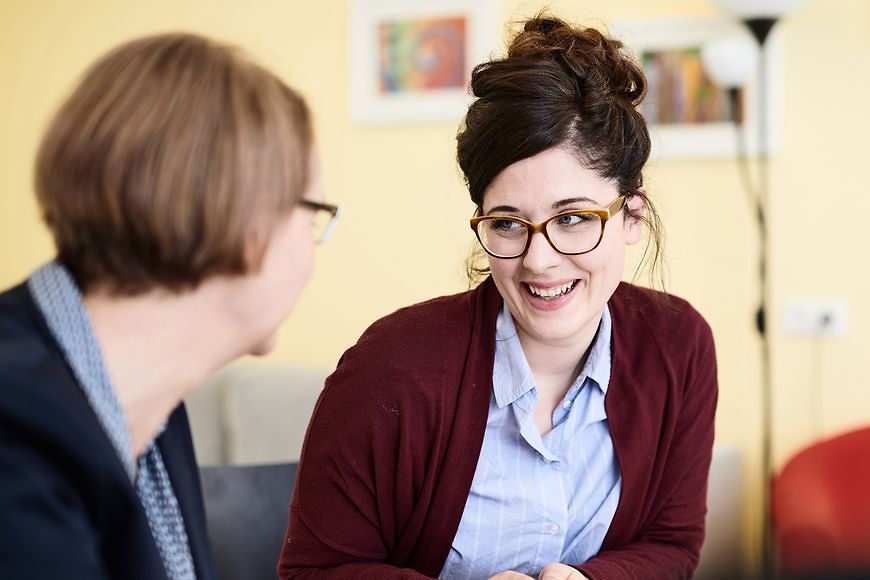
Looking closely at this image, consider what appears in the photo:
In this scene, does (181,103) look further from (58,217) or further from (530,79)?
(530,79)

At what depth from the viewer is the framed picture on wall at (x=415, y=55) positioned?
3.30m

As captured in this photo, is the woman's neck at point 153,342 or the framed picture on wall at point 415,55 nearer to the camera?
the woman's neck at point 153,342

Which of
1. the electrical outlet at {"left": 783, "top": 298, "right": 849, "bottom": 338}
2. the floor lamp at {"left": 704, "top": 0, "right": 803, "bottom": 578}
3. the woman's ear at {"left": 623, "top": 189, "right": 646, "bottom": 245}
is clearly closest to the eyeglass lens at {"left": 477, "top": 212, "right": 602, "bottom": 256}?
the woman's ear at {"left": 623, "top": 189, "right": 646, "bottom": 245}

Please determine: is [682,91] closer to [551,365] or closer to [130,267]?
[551,365]

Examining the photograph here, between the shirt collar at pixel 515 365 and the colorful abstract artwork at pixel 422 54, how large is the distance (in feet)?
6.01

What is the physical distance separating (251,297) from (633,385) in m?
0.80

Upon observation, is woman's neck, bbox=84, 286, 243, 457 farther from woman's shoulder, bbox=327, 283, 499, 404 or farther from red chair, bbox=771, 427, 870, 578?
red chair, bbox=771, 427, 870, 578

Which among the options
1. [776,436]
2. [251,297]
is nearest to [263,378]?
[776,436]

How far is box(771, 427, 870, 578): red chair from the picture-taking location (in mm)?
2387

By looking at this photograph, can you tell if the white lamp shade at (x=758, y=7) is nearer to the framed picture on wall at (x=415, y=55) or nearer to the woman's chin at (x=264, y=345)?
the framed picture on wall at (x=415, y=55)

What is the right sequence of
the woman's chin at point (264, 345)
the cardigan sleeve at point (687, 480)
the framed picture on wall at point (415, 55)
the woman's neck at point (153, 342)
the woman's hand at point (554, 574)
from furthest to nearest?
the framed picture on wall at point (415, 55)
the cardigan sleeve at point (687, 480)
the woman's hand at point (554, 574)
the woman's chin at point (264, 345)
the woman's neck at point (153, 342)

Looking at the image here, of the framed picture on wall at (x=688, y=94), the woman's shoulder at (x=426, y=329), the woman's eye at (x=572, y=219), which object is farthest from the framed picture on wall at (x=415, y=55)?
the woman's eye at (x=572, y=219)

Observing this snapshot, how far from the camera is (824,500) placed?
256 centimetres

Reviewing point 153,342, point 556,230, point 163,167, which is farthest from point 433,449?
point 163,167
